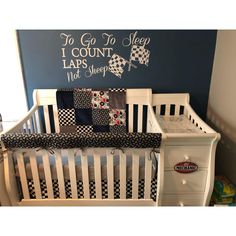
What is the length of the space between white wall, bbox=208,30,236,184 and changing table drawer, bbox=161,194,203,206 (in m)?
0.45

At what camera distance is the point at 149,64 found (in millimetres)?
2014

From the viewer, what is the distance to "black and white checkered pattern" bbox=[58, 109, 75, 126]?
2035 millimetres

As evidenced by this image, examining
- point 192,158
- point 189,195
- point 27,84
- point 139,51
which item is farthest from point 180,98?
point 27,84

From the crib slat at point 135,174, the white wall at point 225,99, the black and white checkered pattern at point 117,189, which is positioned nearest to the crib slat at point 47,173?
the black and white checkered pattern at point 117,189

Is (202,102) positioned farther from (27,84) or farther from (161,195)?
(27,84)

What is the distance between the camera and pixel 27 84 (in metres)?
2.07

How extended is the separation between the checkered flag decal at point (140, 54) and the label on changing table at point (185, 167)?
3.56 feet

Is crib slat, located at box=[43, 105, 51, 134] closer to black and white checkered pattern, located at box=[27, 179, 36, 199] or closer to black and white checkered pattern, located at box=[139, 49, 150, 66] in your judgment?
black and white checkered pattern, located at box=[27, 179, 36, 199]

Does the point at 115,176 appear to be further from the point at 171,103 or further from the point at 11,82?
the point at 11,82

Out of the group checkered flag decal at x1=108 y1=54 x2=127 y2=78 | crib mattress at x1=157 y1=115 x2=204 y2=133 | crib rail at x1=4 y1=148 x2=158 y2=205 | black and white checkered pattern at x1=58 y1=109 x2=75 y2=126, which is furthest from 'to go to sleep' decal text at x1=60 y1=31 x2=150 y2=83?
crib rail at x1=4 y1=148 x2=158 y2=205

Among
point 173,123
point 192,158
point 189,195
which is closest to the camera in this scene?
point 192,158
